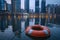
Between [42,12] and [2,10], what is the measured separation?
1.92 meters

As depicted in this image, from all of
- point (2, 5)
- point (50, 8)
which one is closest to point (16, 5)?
point (2, 5)

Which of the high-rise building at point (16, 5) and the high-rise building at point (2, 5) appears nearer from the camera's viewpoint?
the high-rise building at point (16, 5)

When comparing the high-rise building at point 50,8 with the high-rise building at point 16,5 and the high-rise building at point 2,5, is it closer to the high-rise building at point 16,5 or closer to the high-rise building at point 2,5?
the high-rise building at point 16,5

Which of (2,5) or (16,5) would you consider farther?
(2,5)

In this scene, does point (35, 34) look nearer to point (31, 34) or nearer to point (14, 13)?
point (31, 34)

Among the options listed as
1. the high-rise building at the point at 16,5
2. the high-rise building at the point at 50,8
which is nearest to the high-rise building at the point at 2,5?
the high-rise building at the point at 16,5

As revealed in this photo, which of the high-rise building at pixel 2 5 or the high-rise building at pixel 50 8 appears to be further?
the high-rise building at pixel 2 5

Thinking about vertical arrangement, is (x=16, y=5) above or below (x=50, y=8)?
above

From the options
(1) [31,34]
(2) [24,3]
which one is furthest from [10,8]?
(1) [31,34]

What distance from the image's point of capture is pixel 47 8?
5.25m

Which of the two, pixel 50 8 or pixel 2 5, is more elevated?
pixel 2 5

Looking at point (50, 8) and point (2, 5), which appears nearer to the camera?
point (50, 8)

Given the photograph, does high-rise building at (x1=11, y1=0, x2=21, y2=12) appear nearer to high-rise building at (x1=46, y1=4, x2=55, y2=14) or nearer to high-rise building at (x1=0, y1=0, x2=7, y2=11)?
high-rise building at (x1=0, y1=0, x2=7, y2=11)

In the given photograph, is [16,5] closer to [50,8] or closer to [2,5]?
Answer: [2,5]
